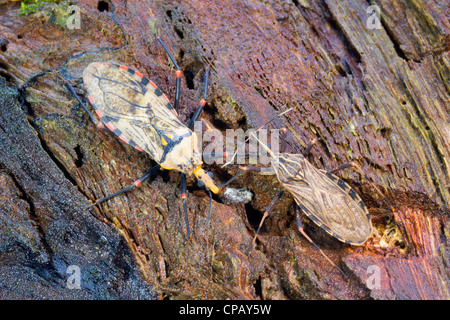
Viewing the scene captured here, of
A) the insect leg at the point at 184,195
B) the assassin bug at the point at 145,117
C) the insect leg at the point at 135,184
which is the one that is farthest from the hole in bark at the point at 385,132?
the insect leg at the point at 135,184

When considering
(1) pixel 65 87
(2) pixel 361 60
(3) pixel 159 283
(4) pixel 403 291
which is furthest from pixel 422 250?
(1) pixel 65 87

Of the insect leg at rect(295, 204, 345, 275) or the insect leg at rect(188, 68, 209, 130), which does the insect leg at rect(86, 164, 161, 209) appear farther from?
the insect leg at rect(295, 204, 345, 275)

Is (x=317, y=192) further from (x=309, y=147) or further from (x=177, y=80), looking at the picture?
(x=177, y=80)

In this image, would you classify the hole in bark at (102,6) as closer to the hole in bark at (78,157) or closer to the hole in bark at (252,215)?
the hole in bark at (78,157)

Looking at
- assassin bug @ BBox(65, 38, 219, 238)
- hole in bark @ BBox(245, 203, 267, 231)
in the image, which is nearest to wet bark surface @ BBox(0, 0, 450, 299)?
hole in bark @ BBox(245, 203, 267, 231)

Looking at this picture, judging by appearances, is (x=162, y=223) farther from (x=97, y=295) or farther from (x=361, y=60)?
(x=361, y=60)
